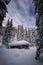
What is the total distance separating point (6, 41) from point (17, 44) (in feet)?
20.0

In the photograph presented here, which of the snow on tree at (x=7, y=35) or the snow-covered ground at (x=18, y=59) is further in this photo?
the snow on tree at (x=7, y=35)

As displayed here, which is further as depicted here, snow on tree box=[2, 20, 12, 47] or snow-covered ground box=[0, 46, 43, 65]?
snow on tree box=[2, 20, 12, 47]

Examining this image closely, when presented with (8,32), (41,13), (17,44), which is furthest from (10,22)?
(41,13)

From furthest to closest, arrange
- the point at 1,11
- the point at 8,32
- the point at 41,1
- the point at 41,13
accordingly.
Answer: the point at 8,32 → the point at 41,13 → the point at 41,1 → the point at 1,11

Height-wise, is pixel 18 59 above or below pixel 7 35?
below

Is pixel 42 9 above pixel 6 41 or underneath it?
above

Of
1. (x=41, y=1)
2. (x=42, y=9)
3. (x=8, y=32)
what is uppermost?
(x=41, y=1)

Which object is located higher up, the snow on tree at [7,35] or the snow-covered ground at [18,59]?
the snow on tree at [7,35]

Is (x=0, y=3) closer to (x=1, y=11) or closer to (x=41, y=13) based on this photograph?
(x=1, y=11)

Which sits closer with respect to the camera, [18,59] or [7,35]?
[18,59]

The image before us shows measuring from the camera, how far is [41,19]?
14219 mm

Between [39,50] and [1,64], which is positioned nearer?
[1,64]

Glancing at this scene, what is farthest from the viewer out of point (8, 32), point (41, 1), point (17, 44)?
point (8, 32)

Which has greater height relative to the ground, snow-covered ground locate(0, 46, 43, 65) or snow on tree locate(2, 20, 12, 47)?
snow on tree locate(2, 20, 12, 47)
